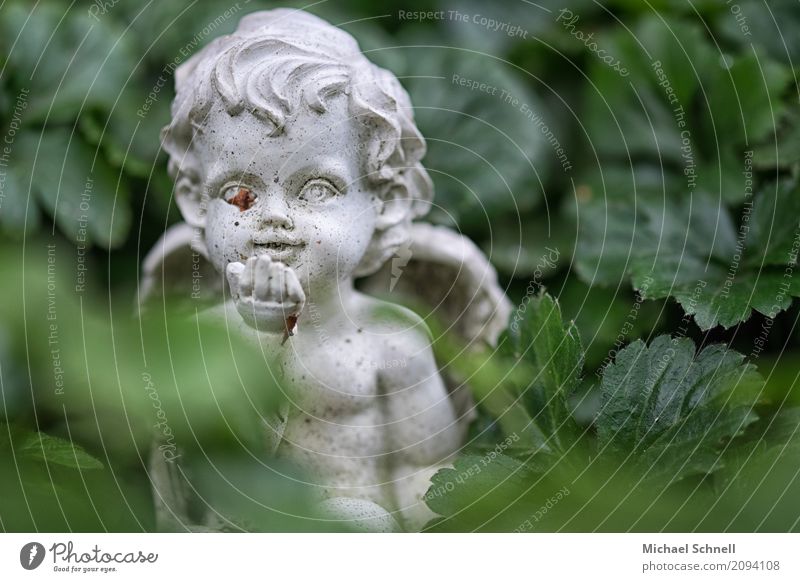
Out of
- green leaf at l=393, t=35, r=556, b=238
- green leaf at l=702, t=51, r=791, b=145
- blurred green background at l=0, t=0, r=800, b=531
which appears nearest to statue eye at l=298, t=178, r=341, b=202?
blurred green background at l=0, t=0, r=800, b=531

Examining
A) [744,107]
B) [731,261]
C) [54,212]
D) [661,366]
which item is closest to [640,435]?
[661,366]

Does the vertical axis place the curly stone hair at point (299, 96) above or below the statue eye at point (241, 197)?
above

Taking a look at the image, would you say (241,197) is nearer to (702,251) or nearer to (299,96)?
(299,96)

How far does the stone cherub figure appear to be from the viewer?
2.14 feet

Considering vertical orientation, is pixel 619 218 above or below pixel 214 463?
above

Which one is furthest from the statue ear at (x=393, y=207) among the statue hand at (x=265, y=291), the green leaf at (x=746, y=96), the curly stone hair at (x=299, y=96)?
the green leaf at (x=746, y=96)

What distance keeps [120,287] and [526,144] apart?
433 mm

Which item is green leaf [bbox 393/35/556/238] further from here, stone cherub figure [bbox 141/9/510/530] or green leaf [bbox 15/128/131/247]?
green leaf [bbox 15/128/131/247]

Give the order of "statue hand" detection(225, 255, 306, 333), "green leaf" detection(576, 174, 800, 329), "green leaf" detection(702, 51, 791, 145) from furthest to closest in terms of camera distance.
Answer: "green leaf" detection(702, 51, 791, 145) < "green leaf" detection(576, 174, 800, 329) < "statue hand" detection(225, 255, 306, 333)

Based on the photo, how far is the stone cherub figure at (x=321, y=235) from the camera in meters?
0.65

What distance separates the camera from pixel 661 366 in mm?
687

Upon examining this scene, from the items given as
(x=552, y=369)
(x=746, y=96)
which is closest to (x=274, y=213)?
(x=552, y=369)
